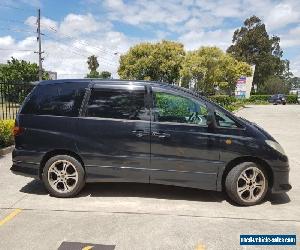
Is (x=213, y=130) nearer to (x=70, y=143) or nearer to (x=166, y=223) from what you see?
(x=166, y=223)

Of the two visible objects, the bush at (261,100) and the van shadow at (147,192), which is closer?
the van shadow at (147,192)

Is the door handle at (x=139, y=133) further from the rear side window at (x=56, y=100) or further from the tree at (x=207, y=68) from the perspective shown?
the tree at (x=207, y=68)

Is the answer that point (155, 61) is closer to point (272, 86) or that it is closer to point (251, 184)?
point (272, 86)

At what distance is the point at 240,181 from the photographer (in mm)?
5328

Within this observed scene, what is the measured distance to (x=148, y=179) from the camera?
5.40 meters

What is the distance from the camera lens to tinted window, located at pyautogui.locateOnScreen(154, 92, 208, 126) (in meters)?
5.36

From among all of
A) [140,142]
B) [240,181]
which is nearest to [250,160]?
[240,181]

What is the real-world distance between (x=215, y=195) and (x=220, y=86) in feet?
110

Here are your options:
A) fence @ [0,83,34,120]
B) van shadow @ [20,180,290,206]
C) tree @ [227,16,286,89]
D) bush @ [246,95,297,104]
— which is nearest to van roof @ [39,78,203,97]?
van shadow @ [20,180,290,206]

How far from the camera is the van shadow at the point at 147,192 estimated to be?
18.6 feet

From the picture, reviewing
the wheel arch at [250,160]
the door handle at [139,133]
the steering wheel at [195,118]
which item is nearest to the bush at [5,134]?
the door handle at [139,133]

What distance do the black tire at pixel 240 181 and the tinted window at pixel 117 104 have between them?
60.6 inches

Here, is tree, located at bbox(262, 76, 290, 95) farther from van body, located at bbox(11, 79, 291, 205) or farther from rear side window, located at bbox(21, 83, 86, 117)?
rear side window, located at bbox(21, 83, 86, 117)

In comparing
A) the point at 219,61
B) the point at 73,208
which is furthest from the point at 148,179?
the point at 219,61
